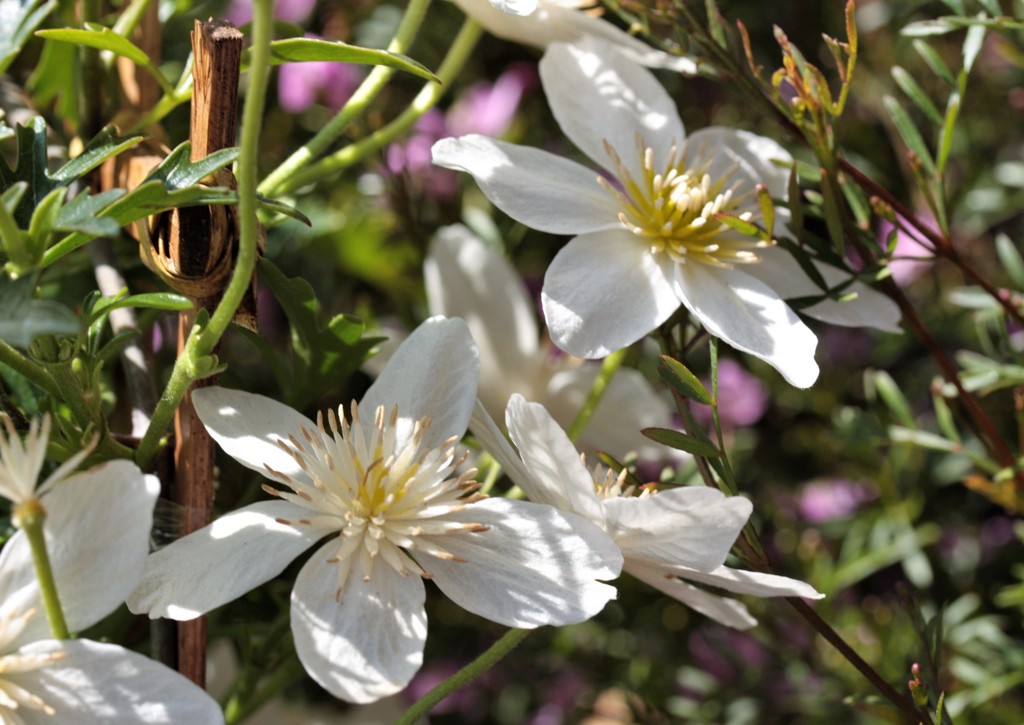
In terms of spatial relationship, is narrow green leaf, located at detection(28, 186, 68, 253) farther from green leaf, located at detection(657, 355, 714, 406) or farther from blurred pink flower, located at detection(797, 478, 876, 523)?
blurred pink flower, located at detection(797, 478, 876, 523)

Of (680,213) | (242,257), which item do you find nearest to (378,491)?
(242,257)

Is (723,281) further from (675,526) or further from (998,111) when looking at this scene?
(998,111)

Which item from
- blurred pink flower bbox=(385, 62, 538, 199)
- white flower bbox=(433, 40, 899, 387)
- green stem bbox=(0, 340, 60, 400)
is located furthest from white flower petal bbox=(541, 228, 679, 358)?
blurred pink flower bbox=(385, 62, 538, 199)

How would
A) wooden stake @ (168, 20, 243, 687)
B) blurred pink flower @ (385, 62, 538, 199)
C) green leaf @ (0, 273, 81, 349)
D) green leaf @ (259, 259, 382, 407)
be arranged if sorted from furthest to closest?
blurred pink flower @ (385, 62, 538, 199), green leaf @ (259, 259, 382, 407), wooden stake @ (168, 20, 243, 687), green leaf @ (0, 273, 81, 349)

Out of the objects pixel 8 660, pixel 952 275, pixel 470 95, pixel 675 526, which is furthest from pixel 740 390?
pixel 8 660

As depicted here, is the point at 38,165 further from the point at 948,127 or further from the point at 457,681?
the point at 948,127
